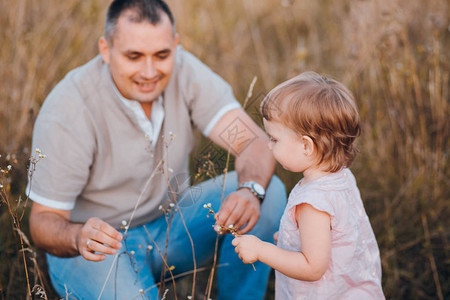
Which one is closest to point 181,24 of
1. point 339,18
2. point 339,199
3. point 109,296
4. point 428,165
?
point 339,18

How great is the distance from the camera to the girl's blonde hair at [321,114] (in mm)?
1489

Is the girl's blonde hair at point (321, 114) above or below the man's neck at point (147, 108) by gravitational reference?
above

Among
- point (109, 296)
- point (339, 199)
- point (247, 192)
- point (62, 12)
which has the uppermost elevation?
point (62, 12)

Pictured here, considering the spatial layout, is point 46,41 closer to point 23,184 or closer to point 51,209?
point 23,184

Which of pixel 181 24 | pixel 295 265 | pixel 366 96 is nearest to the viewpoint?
pixel 295 265

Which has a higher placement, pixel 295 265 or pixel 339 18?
pixel 339 18

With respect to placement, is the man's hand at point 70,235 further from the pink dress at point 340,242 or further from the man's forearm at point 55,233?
the pink dress at point 340,242

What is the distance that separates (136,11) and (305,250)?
4.65ft

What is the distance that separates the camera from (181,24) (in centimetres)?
443

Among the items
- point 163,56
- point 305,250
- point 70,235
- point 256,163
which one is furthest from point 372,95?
point 70,235

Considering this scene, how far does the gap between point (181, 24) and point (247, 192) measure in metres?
2.75

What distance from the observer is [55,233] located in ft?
6.37

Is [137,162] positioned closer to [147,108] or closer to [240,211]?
[147,108]

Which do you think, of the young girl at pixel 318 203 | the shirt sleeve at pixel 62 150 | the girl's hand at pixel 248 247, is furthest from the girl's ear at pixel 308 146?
the shirt sleeve at pixel 62 150
